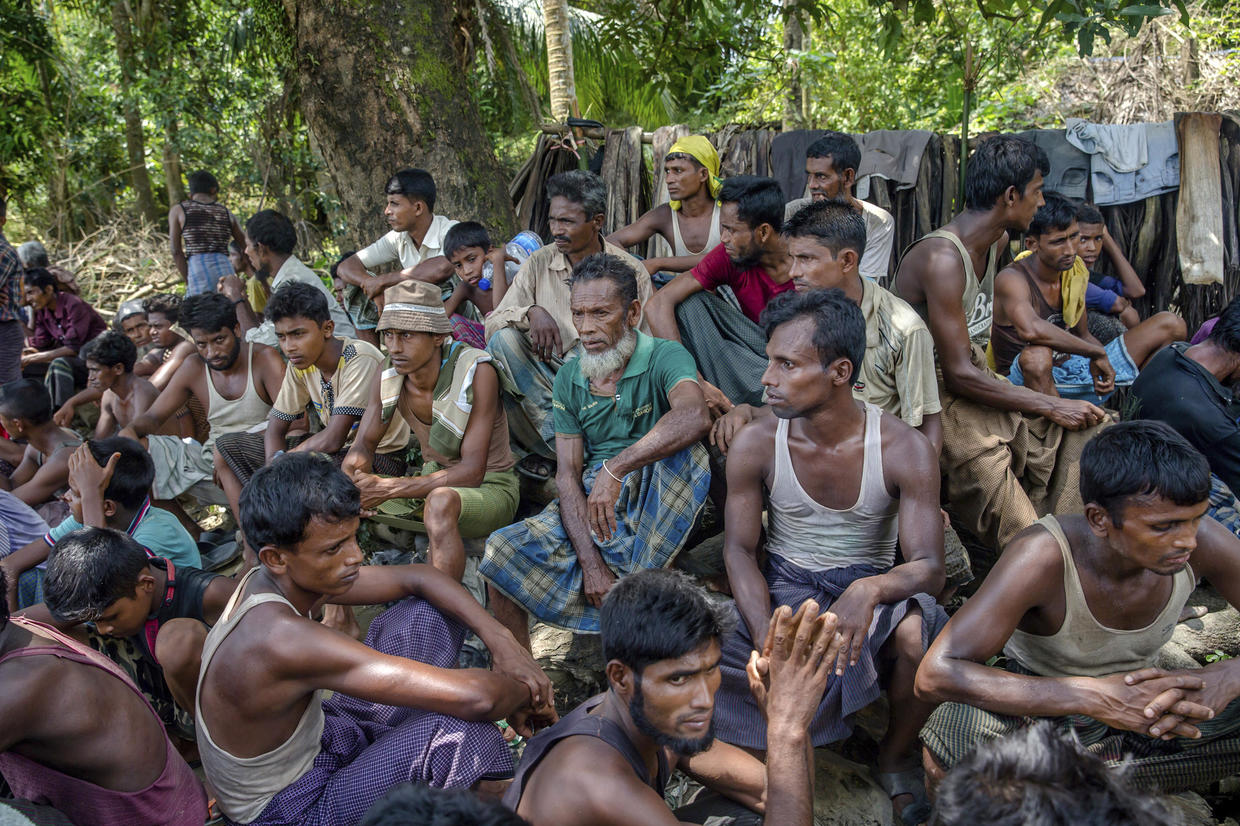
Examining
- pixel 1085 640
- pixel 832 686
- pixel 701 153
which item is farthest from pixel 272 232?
pixel 1085 640

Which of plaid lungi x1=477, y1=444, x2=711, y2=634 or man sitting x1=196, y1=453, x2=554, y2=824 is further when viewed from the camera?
plaid lungi x1=477, y1=444, x2=711, y2=634

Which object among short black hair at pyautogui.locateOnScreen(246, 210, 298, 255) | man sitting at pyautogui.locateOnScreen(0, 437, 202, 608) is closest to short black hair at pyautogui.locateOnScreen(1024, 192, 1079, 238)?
man sitting at pyautogui.locateOnScreen(0, 437, 202, 608)

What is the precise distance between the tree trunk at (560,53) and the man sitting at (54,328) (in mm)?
5098

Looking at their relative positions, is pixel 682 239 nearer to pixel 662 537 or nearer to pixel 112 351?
pixel 662 537

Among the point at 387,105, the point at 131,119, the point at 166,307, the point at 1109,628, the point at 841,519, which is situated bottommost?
the point at 1109,628

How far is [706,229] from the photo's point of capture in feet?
17.8

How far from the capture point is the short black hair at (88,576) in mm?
3277

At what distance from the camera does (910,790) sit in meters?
3.16

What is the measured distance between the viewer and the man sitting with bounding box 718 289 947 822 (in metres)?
3.14

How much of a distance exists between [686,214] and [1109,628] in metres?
3.49

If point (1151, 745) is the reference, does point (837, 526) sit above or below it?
above

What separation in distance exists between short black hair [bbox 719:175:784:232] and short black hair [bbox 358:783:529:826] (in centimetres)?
342

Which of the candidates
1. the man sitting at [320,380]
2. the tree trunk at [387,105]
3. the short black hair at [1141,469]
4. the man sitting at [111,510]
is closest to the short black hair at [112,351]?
the tree trunk at [387,105]

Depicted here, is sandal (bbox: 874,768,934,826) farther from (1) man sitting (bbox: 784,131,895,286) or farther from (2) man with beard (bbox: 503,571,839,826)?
(1) man sitting (bbox: 784,131,895,286)
